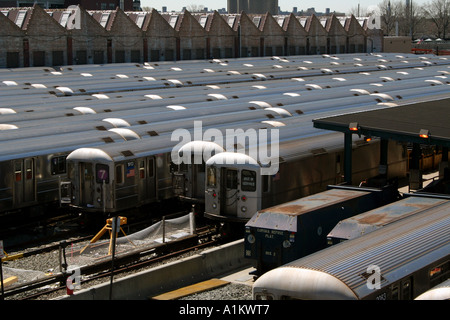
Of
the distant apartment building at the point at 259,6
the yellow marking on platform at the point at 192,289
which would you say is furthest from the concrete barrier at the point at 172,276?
the distant apartment building at the point at 259,6

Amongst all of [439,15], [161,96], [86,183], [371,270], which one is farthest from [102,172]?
[439,15]

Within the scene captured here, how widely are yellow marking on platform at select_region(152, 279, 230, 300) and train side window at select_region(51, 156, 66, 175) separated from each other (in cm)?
832

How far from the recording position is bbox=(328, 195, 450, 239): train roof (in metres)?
16.6

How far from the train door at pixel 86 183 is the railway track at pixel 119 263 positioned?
2.24 metres

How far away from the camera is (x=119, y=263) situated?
19.8m

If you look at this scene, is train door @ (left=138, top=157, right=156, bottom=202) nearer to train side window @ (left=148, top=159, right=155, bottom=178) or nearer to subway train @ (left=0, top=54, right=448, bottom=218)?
train side window @ (left=148, top=159, right=155, bottom=178)

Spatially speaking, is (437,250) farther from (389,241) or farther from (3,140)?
(3,140)

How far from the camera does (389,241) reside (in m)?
14.1

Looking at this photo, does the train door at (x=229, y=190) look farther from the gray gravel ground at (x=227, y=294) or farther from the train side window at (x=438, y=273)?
the train side window at (x=438, y=273)

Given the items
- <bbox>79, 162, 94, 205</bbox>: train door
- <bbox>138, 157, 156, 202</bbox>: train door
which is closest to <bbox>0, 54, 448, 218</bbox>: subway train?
<bbox>79, 162, 94, 205</bbox>: train door

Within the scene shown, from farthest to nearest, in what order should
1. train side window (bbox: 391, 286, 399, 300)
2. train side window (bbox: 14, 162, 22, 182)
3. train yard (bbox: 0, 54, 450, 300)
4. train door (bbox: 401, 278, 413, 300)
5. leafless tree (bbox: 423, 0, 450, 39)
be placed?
leafless tree (bbox: 423, 0, 450, 39) < train side window (bbox: 14, 162, 22, 182) < train yard (bbox: 0, 54, 450, 300) < train door (bbox: 401, 278, 413, 300) < train side window (bbox: 391, 286, 399, 300)

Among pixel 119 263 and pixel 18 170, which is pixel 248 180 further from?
pixel 18 170

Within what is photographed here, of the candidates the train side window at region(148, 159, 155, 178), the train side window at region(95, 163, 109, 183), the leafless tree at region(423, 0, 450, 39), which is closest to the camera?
the train side window at region(95, 163, 109, 183)
